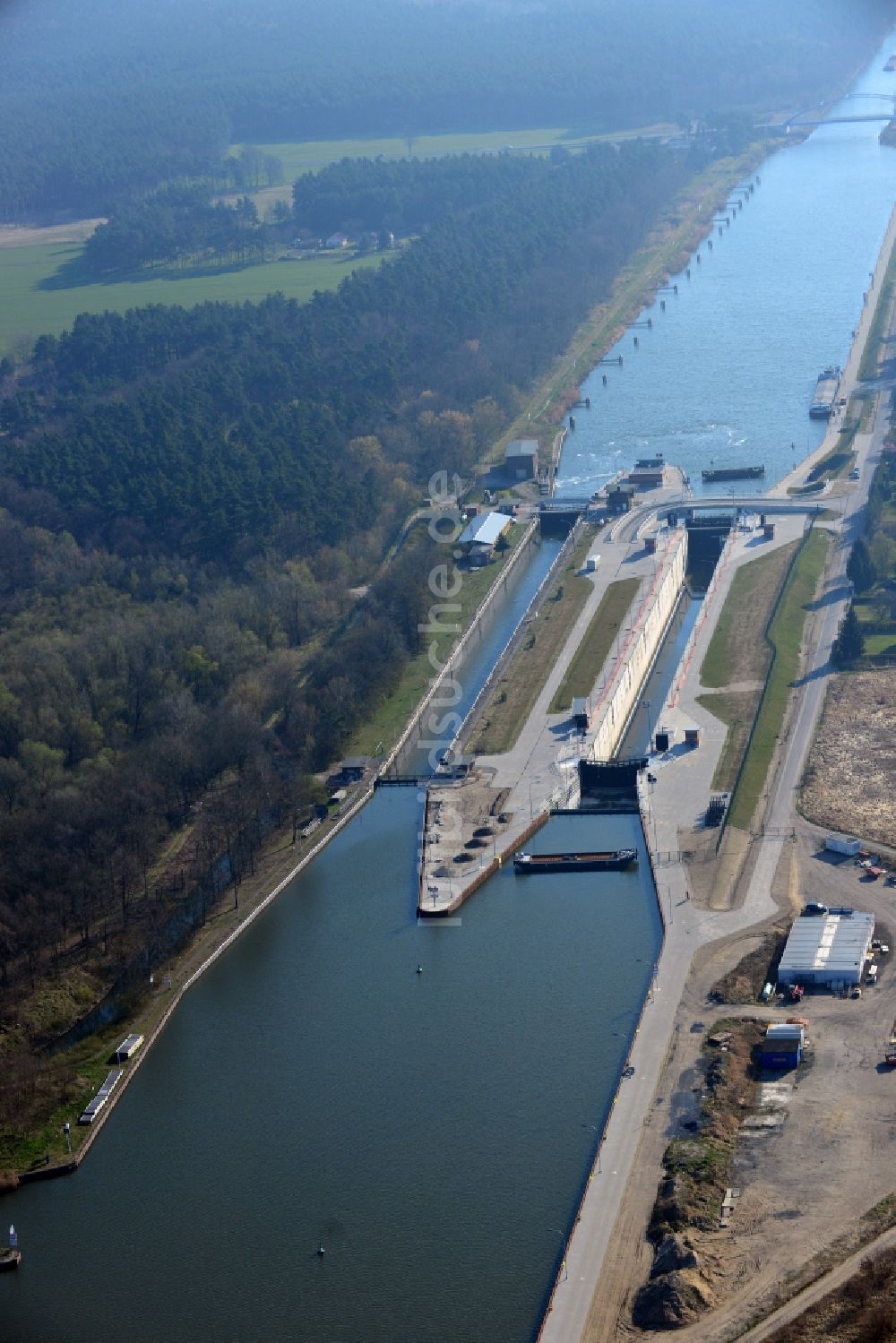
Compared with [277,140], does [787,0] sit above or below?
above

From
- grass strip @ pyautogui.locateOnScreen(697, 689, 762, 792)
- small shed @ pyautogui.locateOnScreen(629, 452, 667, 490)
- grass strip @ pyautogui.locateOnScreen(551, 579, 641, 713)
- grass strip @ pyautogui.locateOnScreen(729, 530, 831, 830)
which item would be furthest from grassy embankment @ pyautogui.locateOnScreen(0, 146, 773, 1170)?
grass strip @ pyautogui.locateOnScreen(729, 530, 831, 830)

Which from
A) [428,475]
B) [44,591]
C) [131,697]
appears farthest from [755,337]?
[131,697]

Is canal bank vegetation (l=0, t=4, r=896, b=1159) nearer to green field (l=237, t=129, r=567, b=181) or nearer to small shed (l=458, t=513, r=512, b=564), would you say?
small shed (l=458, t=513, r=512, b=564)

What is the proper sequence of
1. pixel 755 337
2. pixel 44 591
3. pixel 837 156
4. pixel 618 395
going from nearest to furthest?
1. pixel 44 591
2. pixel 618 395
3. pixel 755 337
4. pixel 837 156

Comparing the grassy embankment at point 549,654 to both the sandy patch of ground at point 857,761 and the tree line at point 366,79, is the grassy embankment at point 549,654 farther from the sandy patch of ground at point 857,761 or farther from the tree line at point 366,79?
the tree line at point 366,79

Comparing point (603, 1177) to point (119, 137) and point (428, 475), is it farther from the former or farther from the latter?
point (119, 137)

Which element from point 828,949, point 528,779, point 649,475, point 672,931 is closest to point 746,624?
point 528,779

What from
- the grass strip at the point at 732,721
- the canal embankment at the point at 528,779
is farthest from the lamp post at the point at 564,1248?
the grass strip at the point at 732,721
